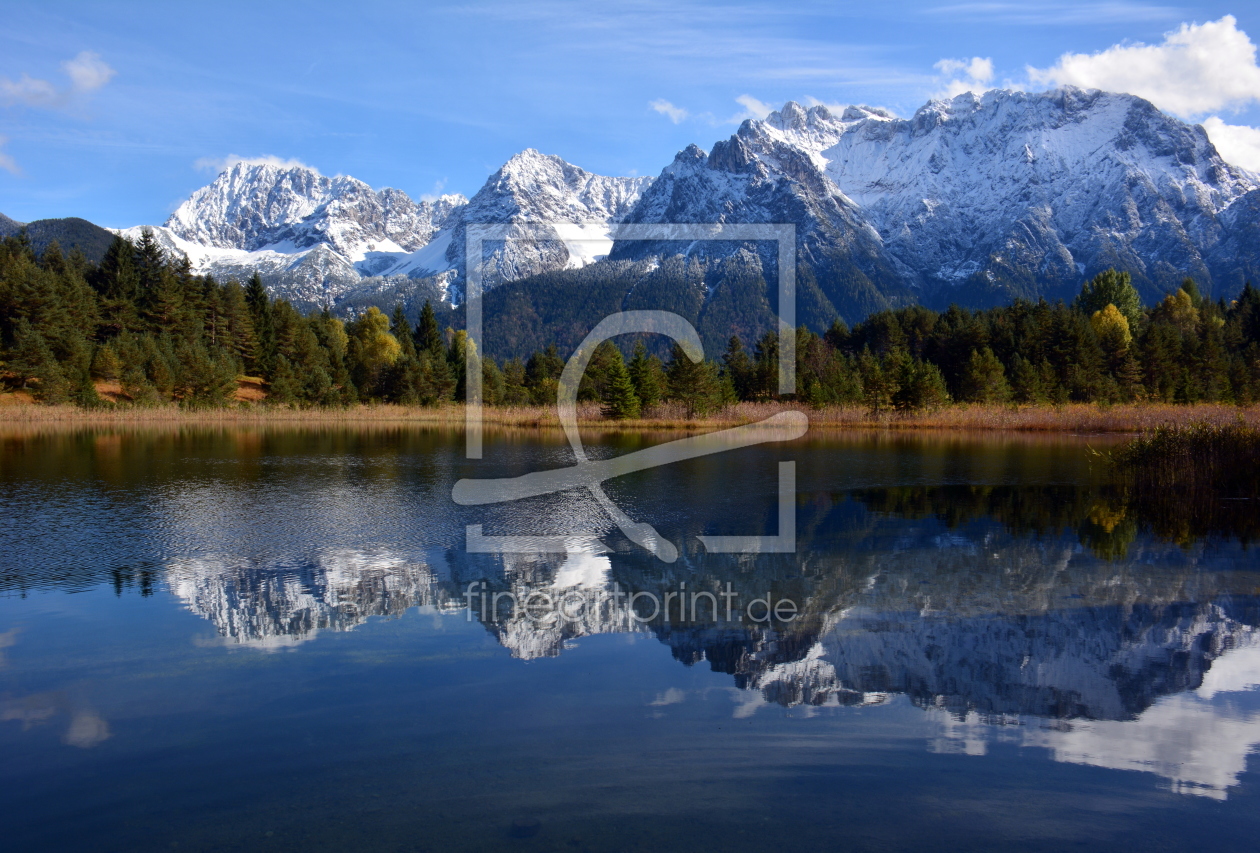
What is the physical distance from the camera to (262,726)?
790cm

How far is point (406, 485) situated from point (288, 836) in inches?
799

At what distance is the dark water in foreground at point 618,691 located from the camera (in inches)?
249

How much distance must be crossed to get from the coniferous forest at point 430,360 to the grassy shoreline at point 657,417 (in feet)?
5.08

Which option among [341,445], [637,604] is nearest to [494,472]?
[341,445]

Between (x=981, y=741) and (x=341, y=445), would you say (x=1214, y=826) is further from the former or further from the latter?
(x=341, y=445)

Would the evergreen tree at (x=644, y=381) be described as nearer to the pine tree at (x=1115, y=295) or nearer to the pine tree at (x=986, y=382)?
the pine tree at (x=986, y=382)

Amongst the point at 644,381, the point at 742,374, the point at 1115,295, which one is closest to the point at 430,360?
the point at 644,381

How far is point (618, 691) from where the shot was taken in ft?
29.1

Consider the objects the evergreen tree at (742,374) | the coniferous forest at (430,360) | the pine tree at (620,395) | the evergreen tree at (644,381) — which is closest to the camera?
the pine tree at (620,395)

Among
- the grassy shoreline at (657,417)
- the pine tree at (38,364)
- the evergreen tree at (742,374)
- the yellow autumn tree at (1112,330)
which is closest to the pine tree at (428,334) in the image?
the grassy shoreline at (657,417)

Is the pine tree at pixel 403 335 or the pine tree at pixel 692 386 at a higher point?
the pine tree at pixel 403 335

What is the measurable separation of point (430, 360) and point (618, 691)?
74813mm

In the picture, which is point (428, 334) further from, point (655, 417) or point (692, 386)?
point (692, 386)

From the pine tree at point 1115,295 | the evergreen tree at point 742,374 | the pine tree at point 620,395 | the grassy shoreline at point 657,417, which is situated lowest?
the grassy shoreline at point 657,417
